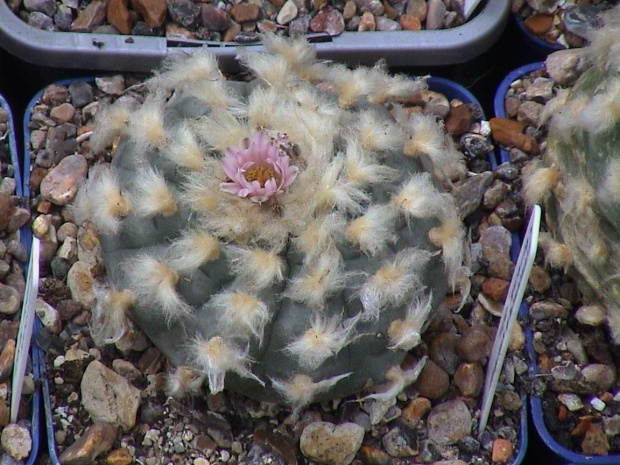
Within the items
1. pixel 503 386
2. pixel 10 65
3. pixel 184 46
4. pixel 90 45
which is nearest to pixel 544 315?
pixel 503 386

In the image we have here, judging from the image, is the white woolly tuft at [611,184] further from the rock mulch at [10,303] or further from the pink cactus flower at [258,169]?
the rock mulch at [10,303]

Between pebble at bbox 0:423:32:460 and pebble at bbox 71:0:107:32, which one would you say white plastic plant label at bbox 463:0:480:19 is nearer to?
pebble at bbox 71:0:107:32

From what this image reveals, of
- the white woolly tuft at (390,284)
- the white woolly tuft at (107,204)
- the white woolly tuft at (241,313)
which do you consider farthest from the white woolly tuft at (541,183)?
the white woolly tuft at (107,204)

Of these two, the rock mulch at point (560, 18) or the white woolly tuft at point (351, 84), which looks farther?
the rock mulch at point (560, 18)

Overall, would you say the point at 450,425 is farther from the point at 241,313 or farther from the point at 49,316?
the point at 49,316

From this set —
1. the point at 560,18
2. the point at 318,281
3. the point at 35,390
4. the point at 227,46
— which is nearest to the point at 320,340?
the point at 318,281
